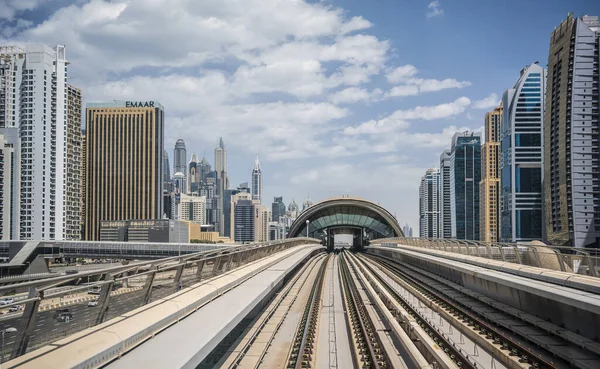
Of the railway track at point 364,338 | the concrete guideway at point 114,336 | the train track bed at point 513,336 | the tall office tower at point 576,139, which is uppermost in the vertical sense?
the tall office tower at point 576,139

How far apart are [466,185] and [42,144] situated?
463 ft

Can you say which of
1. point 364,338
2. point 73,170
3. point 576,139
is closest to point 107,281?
point 364,338

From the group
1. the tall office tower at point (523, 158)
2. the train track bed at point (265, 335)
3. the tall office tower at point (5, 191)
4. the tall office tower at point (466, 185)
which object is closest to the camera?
the train track bed at point (265, 335)

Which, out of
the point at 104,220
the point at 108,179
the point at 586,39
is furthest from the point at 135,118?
the point at 586,39

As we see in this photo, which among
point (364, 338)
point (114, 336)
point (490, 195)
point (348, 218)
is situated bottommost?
point (364, 338)

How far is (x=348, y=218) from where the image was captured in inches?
3681

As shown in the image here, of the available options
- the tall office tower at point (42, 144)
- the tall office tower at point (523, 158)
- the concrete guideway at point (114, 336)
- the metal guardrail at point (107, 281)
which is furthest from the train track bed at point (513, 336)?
the tall office tower at point (523, 158)

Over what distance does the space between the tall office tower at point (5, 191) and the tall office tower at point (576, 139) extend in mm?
100831

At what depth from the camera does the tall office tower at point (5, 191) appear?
87.6 m

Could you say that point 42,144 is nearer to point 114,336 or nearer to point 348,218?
point 348,218

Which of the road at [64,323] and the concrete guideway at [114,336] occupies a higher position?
the road at [64,323]

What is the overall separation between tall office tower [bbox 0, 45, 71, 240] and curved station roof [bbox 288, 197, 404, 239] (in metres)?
48.2

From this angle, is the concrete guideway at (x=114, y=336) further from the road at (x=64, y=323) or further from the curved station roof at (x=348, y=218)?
the curved station roof at (x=348, y=218)

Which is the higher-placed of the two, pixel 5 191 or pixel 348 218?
pixel 5 191
